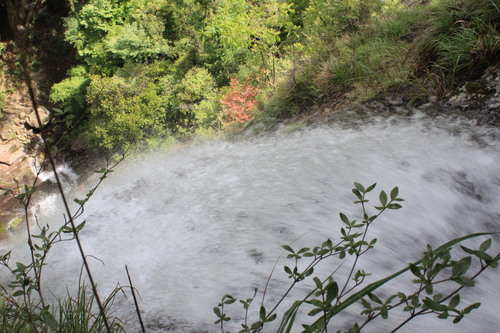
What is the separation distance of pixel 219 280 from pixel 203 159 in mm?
2965

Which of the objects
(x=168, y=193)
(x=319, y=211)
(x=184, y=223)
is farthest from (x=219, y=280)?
(x=168, y=193)

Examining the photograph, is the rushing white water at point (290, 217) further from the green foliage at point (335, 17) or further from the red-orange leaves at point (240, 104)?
the green foliage at point (335, 17)

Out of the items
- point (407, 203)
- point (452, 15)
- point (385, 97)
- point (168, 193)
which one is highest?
point (452, 15)

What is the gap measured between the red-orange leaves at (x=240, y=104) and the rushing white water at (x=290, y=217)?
2168mm

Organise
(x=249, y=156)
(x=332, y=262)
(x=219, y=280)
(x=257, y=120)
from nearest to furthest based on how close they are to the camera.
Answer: (x=332, y=262) < (x=219, y=280) < (x=249, y=156) < (x=257, y=120)

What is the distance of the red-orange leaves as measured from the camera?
5938mm

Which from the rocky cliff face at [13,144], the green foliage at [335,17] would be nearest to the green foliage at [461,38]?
the green foliage at [335,17]

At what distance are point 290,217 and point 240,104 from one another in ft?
14.0

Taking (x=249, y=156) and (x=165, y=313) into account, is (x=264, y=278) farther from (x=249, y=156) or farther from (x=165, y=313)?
(x=249, y=156)

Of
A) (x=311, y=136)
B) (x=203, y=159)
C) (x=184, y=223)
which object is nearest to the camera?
(x=184, y=223)

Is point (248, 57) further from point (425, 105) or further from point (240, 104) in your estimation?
point (425, 105)

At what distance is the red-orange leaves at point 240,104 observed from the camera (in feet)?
19.5

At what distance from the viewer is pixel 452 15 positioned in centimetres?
342

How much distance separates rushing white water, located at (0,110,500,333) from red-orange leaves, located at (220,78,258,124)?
85.4 inches
